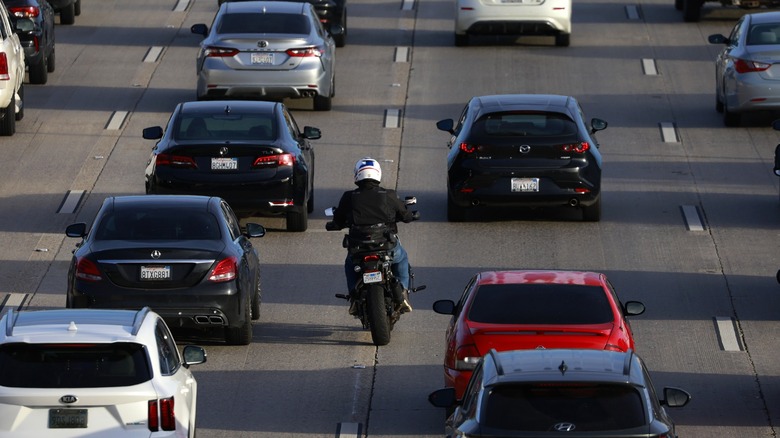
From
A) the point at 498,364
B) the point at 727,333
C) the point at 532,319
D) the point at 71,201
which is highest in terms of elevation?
the point at 498,364

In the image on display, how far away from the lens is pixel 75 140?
91.8 feet

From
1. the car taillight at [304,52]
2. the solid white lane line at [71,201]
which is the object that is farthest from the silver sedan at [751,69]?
the solid white lane line at [71,201]

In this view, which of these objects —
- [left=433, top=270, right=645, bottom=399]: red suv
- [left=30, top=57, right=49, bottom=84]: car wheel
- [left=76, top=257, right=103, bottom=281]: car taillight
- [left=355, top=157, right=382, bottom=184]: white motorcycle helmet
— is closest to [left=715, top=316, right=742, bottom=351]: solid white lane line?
[left=433, top=270, right=645, bottom=399]: red suv

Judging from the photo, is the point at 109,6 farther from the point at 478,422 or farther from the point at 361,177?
the point at 478,422

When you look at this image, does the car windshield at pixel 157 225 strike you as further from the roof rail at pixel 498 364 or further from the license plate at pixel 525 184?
the roof rail at pixel 498 364

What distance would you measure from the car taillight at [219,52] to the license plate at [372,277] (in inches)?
477

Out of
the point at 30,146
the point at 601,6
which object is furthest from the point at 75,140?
the point at 601,6

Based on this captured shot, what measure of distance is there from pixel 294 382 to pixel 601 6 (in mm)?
25724

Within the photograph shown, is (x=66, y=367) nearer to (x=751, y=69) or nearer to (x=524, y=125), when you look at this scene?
(x=524, y=125)

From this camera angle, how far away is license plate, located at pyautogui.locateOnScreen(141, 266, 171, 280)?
16.8 meters

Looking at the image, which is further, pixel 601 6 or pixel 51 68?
pixel 601 6

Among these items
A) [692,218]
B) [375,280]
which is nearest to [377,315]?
[375,280]

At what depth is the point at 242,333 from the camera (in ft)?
57.1

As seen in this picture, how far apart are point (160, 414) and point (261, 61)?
57.4 ft
